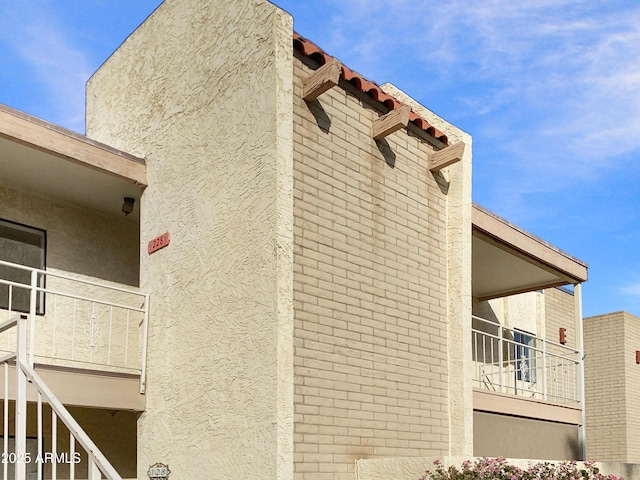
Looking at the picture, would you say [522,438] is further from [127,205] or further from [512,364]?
[127,205]

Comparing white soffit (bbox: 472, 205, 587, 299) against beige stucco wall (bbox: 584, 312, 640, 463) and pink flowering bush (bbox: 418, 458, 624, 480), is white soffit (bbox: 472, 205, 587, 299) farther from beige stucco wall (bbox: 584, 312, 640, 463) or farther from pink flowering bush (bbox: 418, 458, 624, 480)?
beige stucco wall (bbox: 584, 312, 640, 463)

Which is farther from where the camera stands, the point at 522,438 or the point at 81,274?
the point at 522,438

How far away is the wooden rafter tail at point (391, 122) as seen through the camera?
8.70 meters

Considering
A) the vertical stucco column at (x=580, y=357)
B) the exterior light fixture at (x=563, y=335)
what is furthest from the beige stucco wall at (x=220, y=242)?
the exterior light fixture at (x=563, y=335)

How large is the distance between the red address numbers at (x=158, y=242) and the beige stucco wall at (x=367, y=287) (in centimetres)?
188

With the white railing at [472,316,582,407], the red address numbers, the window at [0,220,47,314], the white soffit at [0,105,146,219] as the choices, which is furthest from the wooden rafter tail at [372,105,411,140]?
the white railing at [472,316,582,407]

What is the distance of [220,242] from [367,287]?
1714 mm

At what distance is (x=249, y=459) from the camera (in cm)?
719

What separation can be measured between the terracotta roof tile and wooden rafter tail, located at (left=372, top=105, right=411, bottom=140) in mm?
349

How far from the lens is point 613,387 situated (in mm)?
22438

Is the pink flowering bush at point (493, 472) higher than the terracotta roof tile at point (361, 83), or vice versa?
the terracotta roof tile at point (361, 83)

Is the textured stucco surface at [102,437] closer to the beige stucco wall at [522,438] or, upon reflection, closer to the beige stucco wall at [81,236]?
the beige stucco wall at [81,236]

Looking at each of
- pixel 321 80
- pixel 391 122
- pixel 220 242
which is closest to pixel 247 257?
pixel 220 242

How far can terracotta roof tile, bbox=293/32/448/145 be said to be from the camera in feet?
26.9
